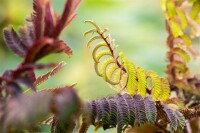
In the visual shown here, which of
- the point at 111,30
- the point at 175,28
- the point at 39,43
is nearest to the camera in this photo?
the point at 39,43

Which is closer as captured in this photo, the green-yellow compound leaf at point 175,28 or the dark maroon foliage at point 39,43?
the dark maroon foliage at point 39,43

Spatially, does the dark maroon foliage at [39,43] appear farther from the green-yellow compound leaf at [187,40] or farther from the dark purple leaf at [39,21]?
the green-yellow compound leaf at [187,40]

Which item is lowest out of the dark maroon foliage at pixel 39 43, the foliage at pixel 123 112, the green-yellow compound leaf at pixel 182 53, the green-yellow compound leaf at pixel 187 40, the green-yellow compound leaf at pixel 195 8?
the foliage at pixel 123 112

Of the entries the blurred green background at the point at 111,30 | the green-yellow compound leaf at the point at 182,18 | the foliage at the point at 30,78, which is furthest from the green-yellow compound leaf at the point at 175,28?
the blurred green background at the point at 111,30

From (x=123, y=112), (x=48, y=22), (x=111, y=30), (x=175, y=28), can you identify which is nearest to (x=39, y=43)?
(x=48, y=22)

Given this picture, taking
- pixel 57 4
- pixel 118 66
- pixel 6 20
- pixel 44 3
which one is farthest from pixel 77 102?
pixel 57 4

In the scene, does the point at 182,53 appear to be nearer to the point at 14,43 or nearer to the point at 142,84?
the point at 142,84

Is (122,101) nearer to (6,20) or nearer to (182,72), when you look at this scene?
(182,72)

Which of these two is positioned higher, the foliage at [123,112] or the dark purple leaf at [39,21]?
the dark purple leaf at [39,21]
